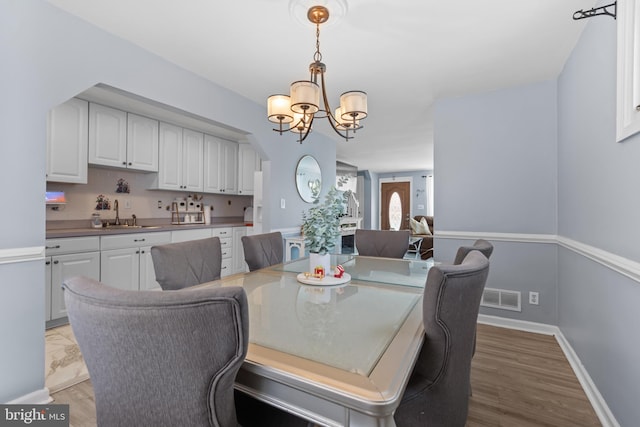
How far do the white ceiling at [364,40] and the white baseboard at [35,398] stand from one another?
2.20 m

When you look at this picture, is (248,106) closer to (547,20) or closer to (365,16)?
(365,16)

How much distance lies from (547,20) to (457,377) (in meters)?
2.15

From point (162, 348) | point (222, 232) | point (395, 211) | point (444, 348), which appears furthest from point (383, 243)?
point (395, 211)

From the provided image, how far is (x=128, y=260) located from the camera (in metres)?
3.19

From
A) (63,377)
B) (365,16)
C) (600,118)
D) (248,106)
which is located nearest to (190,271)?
(63,377)

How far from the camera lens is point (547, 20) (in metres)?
1.85

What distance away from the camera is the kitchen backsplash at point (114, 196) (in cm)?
326

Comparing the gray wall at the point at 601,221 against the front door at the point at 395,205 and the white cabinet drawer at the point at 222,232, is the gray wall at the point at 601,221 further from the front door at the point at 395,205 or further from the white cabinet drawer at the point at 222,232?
the front door at the point at 395,205

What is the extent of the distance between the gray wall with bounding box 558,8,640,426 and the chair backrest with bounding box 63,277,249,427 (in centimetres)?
165

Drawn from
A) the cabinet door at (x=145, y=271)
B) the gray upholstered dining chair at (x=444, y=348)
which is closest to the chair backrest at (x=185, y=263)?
the gray upholstered dining chair at (x=444, y=348)

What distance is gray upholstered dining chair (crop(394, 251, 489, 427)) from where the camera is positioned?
96cm

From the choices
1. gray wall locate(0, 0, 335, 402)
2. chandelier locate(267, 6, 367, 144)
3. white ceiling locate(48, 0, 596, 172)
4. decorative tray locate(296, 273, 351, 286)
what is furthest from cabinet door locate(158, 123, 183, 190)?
decorative tray locate(296, 273, 351, 286)

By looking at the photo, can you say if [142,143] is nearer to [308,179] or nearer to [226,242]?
[226,242]

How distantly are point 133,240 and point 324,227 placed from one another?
2592 millimetres
